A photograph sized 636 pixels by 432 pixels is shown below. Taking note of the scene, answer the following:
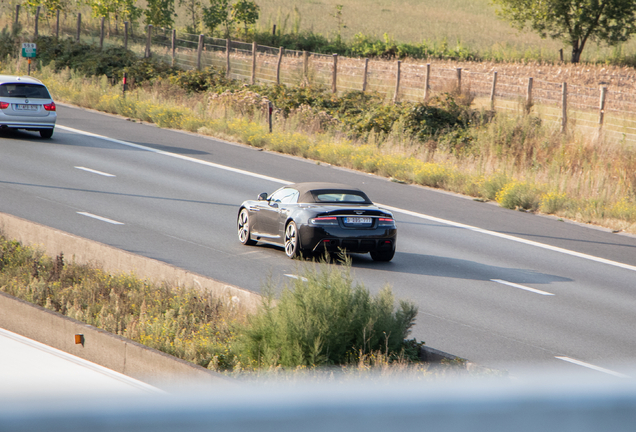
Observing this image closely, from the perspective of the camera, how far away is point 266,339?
683 cm

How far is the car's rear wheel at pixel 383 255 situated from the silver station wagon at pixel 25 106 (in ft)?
48.1

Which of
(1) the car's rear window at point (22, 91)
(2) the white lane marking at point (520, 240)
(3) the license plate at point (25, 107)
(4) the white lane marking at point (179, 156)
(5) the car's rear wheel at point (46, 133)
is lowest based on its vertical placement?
(2) the white lane marking at point (520, 240)

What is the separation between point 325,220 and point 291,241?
782 millimetres

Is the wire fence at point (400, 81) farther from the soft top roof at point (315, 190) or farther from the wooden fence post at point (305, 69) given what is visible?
the soft top roof at point (315, 190)

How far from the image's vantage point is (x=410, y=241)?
15.0m

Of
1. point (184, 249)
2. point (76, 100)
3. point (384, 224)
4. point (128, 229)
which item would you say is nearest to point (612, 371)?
point (384, 224)

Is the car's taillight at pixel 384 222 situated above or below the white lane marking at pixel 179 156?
above

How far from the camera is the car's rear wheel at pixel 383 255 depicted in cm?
1296

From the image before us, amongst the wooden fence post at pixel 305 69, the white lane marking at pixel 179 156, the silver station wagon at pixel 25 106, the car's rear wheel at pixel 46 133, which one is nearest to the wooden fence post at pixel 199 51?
the wooden fence post at pixel 305 69

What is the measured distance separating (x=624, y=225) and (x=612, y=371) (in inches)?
377

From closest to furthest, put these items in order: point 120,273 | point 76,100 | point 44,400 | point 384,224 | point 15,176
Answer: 1. point 44,400
2. point 120,273
3. point 384,224
4. point 15,176
5. point 76,100

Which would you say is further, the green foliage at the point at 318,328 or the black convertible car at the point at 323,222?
the black convertible car at the point at 323,222

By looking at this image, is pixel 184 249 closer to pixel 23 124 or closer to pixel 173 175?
pixel 173 175

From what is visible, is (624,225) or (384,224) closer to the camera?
(384,224)
